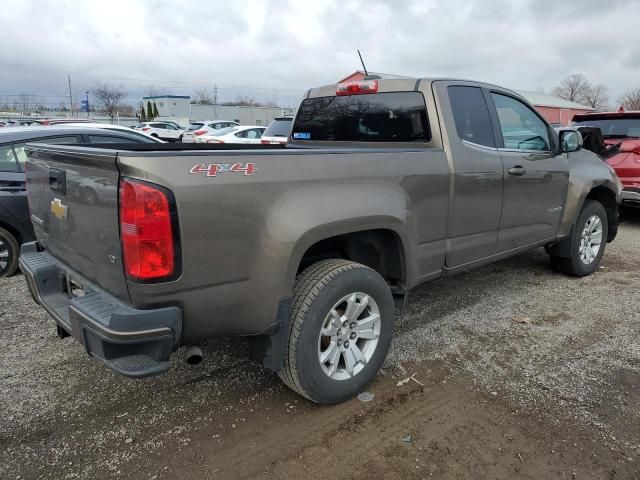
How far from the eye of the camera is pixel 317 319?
8.47ft

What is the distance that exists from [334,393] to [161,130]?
28.6 meters

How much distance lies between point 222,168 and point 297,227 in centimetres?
47

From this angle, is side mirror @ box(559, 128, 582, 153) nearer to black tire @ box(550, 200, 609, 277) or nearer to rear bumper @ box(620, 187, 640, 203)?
black tire @ box(550, 200, 609, 277)

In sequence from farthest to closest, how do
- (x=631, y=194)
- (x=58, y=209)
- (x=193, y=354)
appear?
(x=631, y=194)
(x=58, y=209)
(x=193, y=354)

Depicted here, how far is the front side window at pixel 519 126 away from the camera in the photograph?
3.96 m

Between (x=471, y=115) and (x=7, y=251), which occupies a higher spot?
(x=471, y=115)

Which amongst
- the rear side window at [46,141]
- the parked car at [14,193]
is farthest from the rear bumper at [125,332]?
the rear side window at [46,141]

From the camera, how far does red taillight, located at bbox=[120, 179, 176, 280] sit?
202 cm

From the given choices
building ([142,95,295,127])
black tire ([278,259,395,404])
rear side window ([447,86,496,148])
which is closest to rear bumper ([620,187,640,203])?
rear side window ([447,86,496,148])

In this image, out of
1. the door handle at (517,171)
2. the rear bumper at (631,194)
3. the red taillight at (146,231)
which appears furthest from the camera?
the rear bumper at (631,194)

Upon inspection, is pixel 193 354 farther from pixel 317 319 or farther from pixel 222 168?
pixel 222 168

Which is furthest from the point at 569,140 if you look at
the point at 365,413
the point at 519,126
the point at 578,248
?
the point at 365,413

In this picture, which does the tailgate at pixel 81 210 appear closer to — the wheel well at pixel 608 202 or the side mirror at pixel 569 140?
the side mirror at pixel 569 140

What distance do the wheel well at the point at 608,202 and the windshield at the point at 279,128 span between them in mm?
7543
